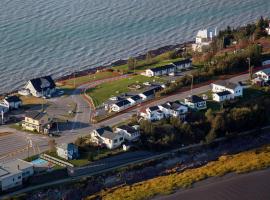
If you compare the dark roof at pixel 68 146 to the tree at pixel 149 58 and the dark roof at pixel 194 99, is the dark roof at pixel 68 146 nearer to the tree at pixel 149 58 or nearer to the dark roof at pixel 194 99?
the dark roof at pixel 194 99

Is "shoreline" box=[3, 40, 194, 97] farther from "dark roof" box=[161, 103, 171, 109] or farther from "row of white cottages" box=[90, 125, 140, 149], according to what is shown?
"row of white cottages" box=[90, 125, 140, 149]

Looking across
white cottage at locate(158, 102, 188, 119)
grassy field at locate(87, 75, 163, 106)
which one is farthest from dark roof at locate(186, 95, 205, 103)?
grassy field at locate(87, 75, 163, 106)

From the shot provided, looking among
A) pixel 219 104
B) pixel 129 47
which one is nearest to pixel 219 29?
pixel 129 47

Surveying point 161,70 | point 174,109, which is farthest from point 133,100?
point 161,70

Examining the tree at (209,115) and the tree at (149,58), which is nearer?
the tree at (209,115)

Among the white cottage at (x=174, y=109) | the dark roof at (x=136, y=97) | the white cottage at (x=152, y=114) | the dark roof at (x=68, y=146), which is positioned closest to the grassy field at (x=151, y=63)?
the dark roof at (x=136, y=97)
